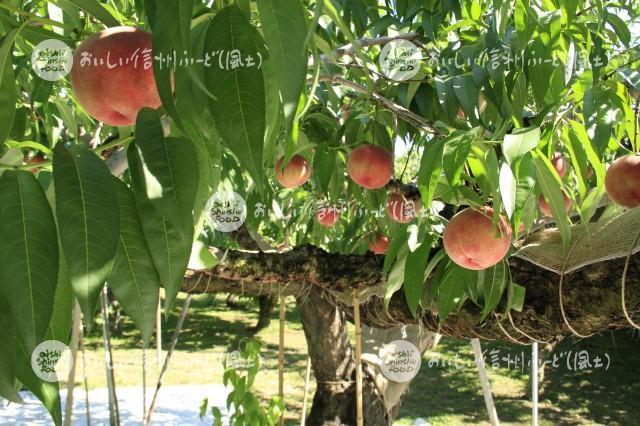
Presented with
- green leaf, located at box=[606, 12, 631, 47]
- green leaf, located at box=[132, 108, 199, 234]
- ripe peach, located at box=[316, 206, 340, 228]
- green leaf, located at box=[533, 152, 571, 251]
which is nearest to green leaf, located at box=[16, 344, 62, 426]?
green leaf, located at box=[132, 108, 199, 234]

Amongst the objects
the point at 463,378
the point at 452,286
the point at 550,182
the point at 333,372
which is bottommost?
the point at 463,378

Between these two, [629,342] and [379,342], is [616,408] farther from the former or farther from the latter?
[379,342]

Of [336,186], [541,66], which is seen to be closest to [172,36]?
[541,66]

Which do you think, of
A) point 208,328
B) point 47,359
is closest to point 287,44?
point 47,359

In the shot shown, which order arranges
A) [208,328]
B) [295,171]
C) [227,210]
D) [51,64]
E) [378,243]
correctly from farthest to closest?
1. [208,328]
2. [378,243]
3. [227,210]
4. [295,171]
5. [51,64]

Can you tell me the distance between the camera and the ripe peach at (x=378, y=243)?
1967 millimetres

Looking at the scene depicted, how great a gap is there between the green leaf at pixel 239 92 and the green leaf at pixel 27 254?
123 mm

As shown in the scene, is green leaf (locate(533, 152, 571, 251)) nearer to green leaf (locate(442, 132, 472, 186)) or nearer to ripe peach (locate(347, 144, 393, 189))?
green leaf (locate(442, 132, 472, 186))

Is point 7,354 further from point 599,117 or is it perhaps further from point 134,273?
point 599,117

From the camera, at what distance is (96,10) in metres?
0.46

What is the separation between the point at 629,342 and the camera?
6312 mm

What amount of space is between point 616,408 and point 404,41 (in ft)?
15.6

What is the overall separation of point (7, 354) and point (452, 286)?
2.91ft

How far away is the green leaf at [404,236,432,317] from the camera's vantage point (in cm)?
104
